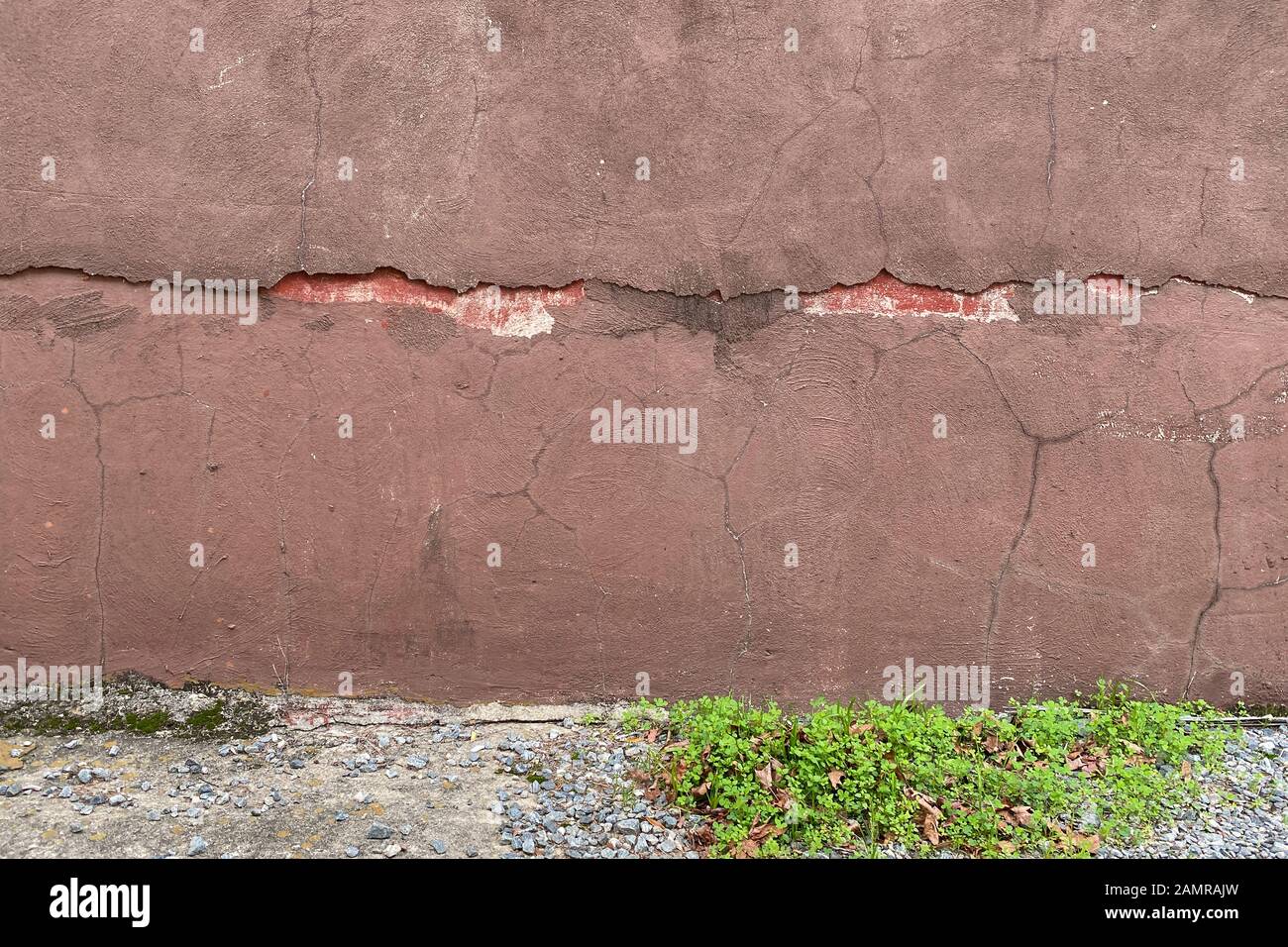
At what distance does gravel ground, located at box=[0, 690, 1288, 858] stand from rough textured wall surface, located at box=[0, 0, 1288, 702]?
292mm

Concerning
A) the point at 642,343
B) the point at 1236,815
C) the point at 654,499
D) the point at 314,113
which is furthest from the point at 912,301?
the point at 314,113

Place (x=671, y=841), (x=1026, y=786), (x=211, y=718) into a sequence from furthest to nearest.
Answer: (x=211, y=718) < (x=1026, y=786) < (x=671, y=841)

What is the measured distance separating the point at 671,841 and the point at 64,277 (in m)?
3.04

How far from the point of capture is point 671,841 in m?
2.80

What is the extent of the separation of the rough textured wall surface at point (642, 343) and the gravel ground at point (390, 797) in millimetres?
292

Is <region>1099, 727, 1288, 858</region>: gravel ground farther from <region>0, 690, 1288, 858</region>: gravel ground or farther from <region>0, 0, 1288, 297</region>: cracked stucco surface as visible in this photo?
<region>0, 0, 1288, 297</region>: cracked stucco surface

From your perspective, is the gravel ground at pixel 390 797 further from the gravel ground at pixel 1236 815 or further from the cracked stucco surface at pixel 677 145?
the cracked stucco surface at pixel 677 145

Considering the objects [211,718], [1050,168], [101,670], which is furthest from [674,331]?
[101,670]

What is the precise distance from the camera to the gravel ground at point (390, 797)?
2738 mm

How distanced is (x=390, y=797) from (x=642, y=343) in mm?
1864

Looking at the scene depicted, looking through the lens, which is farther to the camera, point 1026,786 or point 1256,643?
point 1256,643

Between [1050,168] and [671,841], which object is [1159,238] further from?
[671,841]

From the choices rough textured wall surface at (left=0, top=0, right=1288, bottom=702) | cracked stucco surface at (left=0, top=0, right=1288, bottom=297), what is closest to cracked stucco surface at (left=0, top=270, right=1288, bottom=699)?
rough textured wall surface at (left=0, top=0, right=1288, bottom=702)

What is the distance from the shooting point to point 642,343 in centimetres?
347
